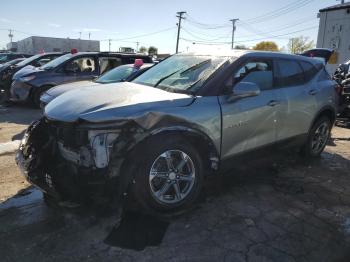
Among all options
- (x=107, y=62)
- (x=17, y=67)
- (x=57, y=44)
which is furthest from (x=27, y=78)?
(x=57, y=44)

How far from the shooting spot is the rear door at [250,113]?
3902 mm

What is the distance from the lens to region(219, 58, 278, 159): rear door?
12.8 feet

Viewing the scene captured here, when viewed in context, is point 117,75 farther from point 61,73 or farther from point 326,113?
point 326,113

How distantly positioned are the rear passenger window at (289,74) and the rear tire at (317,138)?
91 cm

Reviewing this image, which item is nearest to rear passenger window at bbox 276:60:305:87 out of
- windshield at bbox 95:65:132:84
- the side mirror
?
windshield at bbox 95:65:132:84

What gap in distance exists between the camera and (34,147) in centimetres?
361

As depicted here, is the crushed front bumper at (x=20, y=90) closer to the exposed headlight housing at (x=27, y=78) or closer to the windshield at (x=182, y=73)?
the exposed headlight housing at (x=27, y=78)

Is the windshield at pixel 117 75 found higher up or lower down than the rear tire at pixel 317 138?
higher up

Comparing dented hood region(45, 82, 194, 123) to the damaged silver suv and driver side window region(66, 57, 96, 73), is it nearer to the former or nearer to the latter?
the damaged silver suv

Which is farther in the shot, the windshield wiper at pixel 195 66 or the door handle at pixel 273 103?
the door handle at pixel 273 103

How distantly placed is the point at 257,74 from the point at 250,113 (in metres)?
0.65

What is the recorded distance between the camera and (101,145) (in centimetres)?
313

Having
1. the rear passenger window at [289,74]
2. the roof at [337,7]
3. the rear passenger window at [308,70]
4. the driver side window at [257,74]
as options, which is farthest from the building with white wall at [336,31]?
the driver side window at [257,74]

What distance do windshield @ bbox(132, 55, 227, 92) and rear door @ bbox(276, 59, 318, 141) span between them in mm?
1068
